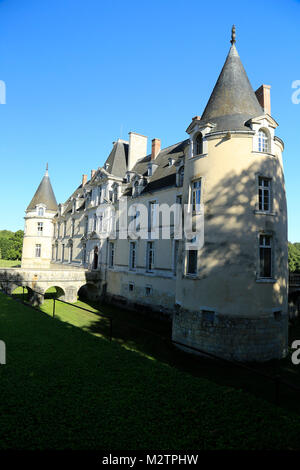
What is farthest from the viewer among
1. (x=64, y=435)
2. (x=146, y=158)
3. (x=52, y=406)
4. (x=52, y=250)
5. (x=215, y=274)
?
(x=52, y=250)

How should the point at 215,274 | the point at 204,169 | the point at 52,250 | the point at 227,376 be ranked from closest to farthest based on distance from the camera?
the point at 227,376, the point at 215,274, the point at 204,169, the point at 52,250

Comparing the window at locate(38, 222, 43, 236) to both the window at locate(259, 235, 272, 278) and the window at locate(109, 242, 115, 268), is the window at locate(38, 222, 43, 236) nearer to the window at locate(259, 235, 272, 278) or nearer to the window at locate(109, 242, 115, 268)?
the window at locate(109, 242, 115, 268)

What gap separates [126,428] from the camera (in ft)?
16.2

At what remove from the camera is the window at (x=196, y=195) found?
1471cm

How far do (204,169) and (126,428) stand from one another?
39.1ft

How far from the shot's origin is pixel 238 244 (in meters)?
13.3

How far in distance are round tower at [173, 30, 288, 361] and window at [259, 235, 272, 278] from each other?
1.8 inches

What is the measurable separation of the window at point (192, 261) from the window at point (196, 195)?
7.11 feet

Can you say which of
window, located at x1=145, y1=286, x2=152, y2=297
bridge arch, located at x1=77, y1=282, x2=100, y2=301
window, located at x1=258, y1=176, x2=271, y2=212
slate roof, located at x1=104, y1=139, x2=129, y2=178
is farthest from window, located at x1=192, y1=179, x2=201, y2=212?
bridge arch, located at x1=77, y1=282, x2=100, y2=301

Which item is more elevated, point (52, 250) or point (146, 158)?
Answer: point (146, 158)

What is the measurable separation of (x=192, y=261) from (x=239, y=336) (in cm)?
409

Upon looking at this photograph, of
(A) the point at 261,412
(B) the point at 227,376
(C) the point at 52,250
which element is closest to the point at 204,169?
(B) the point at 227,376

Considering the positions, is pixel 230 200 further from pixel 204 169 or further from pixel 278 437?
pixel 278 437

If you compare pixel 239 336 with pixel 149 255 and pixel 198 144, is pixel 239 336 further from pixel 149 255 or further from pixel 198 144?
pixel 149 255
